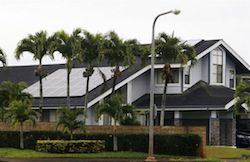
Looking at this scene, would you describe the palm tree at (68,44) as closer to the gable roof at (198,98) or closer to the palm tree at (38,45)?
the palm tree at (38,45)

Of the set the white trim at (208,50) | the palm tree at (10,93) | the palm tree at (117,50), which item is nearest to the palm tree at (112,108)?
the palm tree at (117,50)

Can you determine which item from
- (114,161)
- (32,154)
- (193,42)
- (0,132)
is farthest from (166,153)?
(193,42)

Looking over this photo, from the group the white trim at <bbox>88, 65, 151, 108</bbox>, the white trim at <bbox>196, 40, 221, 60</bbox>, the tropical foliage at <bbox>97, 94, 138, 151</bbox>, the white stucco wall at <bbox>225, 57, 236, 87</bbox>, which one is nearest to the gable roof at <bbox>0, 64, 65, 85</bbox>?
the white trim at <bbox>88, 65, 151, 108</bbox>

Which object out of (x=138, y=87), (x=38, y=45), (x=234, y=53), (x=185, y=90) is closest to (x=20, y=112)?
(x=38, y=45)

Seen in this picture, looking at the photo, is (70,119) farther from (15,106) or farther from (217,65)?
(217,65)

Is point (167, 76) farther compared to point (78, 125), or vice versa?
point (167, 76)

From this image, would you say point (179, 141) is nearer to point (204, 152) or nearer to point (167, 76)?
point (204, 152)

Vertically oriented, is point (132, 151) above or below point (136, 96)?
below

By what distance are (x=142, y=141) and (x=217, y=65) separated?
49.4 feet

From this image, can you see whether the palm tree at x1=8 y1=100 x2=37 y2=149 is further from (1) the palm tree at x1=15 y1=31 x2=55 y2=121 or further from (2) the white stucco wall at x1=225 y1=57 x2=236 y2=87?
(2) the white stucco wall at x1=225 y1=57 x2=236 y2=87

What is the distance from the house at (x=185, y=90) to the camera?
1869 inches

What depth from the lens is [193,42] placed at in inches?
2077

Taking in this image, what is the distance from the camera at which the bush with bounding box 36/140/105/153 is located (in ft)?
127

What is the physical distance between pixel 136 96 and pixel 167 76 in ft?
30.4
